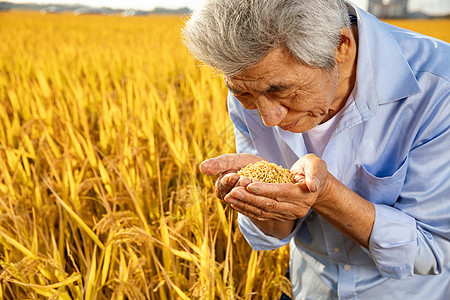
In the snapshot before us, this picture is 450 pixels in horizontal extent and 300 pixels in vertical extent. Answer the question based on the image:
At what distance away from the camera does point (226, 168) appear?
0.99 meters

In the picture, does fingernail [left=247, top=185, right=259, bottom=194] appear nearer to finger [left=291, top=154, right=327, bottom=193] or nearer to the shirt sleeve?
finger [left=291, top=154, right=327, bottom=193]

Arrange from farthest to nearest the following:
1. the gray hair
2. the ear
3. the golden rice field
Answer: the golden rice field
the ear
the gray hair

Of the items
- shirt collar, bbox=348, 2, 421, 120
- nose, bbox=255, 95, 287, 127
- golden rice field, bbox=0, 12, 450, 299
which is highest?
shirt collar, bbox=348, 2, 421, 120

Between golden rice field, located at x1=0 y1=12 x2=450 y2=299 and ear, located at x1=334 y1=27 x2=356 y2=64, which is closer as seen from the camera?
ear, located at x1=334 y1=27 x2=356 y2=64

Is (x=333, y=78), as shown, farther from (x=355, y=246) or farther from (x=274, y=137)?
(x=355, y=246)

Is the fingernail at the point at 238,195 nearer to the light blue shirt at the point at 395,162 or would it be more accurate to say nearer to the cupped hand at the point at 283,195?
the cupped hand at the point at 283,195

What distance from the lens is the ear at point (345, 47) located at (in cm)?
88

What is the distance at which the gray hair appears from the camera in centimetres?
77

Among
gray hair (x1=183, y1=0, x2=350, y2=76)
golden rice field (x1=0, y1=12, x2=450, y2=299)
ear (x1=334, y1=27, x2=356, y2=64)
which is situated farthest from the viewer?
golden rice field (x1=0, y1=12, x2=450, y2=299)

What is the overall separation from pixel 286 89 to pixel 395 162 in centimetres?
36

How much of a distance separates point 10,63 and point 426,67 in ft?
14.7

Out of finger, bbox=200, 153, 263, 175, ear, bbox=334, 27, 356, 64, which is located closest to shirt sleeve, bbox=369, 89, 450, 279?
ear, bbox=334, 27, 356, 64

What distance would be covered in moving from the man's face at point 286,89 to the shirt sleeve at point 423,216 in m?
0.24

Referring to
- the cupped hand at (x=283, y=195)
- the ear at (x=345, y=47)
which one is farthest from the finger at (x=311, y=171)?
Answer: the ear at (x=345, y=47)
